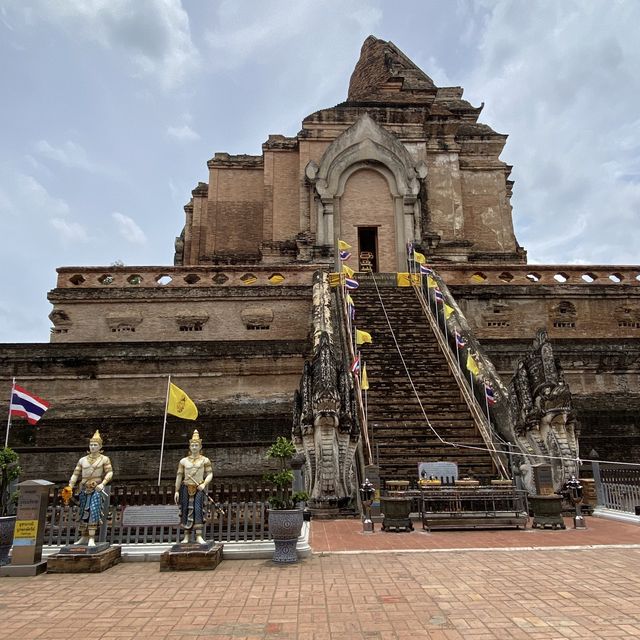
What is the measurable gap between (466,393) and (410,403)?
1.55 m

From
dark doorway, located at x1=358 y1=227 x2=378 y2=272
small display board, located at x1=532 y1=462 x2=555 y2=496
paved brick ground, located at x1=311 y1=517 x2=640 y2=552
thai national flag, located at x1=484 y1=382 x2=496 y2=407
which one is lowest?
paved brick ground, located at x1=311 y1=517 x2=640 y2=552

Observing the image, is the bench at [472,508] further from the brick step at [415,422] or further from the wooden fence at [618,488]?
the brick step at [415,422]

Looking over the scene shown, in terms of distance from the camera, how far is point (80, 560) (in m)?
7.52

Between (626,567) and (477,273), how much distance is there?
14853 mm

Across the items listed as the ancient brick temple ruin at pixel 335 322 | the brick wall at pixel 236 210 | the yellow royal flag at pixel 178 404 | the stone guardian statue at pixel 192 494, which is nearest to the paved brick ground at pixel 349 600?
the stone guardian statue at pixel 192 494

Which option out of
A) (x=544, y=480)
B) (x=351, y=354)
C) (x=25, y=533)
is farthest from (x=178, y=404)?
(x=544, y=480)

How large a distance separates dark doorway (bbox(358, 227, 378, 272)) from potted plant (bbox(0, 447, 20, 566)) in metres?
16.3

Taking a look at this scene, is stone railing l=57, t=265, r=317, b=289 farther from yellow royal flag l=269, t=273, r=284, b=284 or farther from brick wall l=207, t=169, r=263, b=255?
brick wall l=207, t=169, r=263, b=255

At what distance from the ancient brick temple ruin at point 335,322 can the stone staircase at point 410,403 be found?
0.18ft

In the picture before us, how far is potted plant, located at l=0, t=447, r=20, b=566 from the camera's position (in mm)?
7949

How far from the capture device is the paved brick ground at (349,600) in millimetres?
5062

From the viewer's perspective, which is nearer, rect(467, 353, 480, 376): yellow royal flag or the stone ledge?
the stone ledge

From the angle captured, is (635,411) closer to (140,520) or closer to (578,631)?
(578,631)

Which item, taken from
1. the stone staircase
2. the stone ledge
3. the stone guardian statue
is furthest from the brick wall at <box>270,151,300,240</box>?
A: the stone ledge
